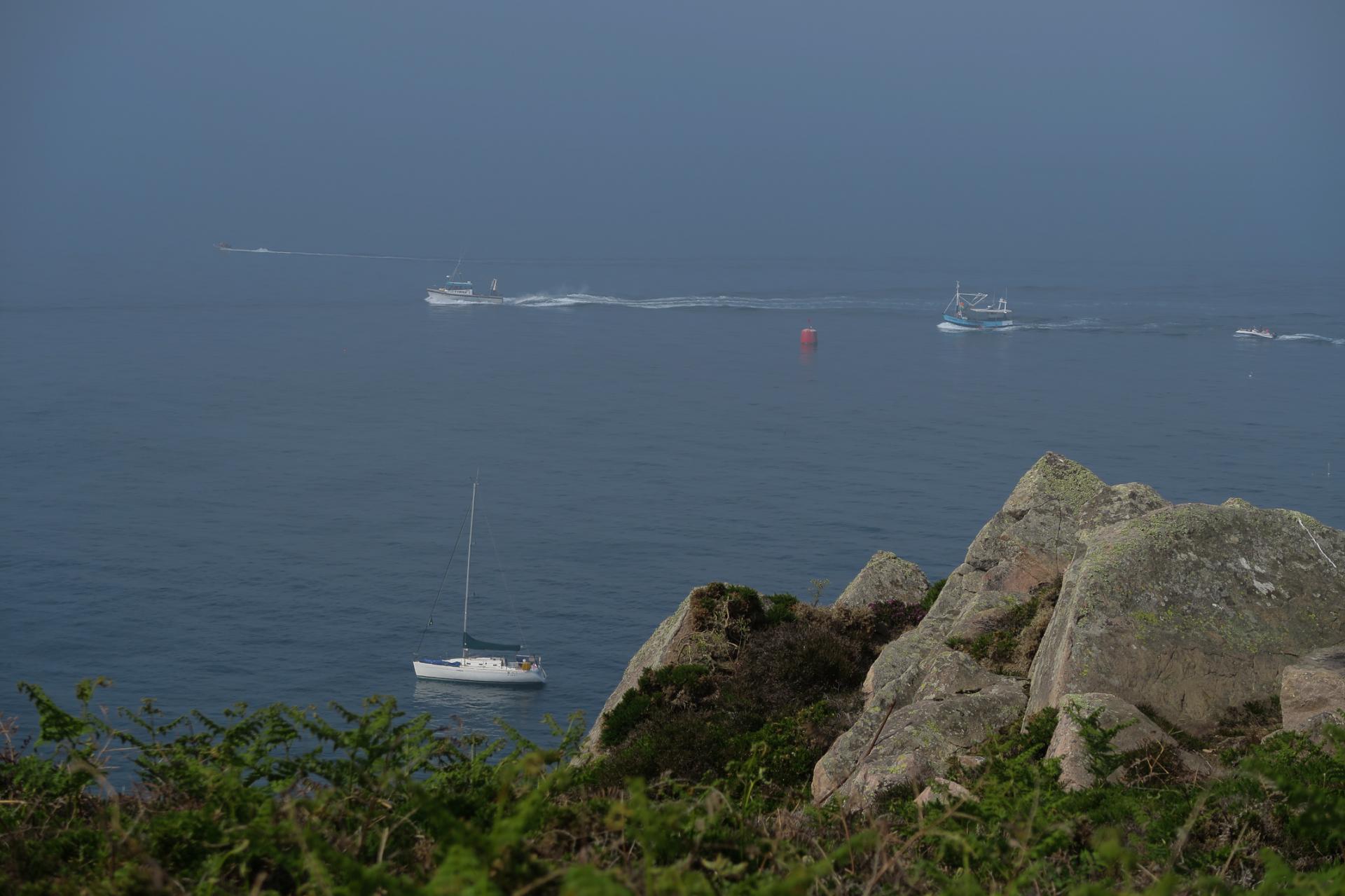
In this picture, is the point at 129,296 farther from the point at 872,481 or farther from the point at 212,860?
the point at 212,860

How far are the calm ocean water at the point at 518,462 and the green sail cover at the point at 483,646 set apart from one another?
2125 mm

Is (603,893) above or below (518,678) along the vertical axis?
above

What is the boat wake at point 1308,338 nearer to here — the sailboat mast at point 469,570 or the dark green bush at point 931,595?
the sailboat mast at point 469,570

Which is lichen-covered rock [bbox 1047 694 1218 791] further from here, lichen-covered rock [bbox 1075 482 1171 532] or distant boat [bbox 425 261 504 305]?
distant boat [bbox 425 261 504 305]

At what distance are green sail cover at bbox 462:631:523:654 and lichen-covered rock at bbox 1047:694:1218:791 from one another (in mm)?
54965

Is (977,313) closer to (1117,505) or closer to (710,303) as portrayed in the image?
(710,303)

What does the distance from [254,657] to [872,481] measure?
51.6 metres

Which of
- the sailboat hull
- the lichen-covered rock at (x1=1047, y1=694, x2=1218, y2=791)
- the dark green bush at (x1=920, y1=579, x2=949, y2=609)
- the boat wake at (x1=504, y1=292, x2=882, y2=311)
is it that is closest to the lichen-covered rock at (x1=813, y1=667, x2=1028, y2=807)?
the lichen-covered rock at (x1=1047, y1=694, x2=1218, y2=791)

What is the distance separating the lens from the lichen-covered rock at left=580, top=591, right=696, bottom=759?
59.5 ft

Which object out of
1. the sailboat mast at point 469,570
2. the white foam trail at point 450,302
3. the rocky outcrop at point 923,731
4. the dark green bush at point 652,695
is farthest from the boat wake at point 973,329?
the rocky outcrop at point 923,731

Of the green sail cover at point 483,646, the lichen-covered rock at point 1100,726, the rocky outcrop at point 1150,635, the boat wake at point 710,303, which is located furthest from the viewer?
the boat wake at point 710,303

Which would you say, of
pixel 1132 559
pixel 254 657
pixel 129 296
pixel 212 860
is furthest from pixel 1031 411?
pixel 129 296

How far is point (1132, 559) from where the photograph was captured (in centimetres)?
1309

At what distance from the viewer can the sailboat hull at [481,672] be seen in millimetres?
61562
